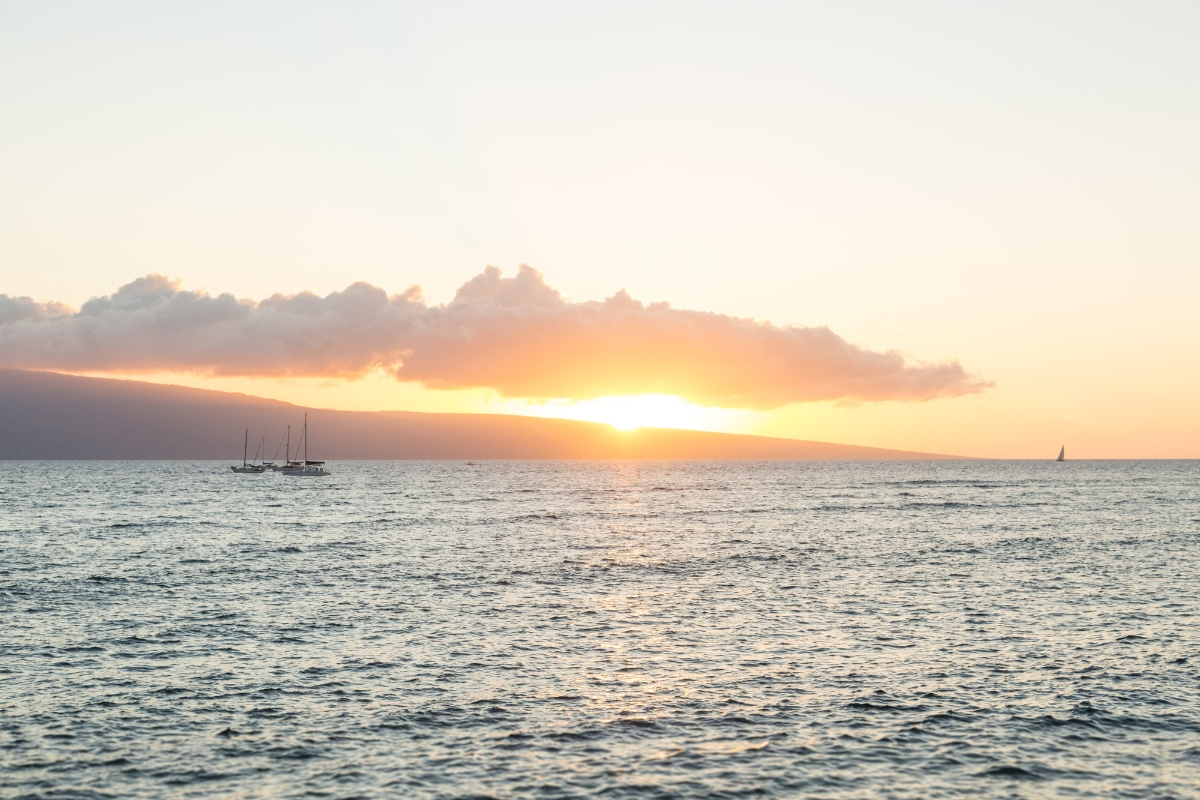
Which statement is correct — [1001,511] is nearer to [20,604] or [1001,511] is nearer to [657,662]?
[657,662]

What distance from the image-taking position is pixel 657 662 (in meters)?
36.4

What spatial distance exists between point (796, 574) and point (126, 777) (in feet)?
156

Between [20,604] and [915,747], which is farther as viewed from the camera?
[20,604]

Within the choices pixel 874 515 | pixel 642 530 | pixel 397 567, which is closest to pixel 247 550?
pixel 397 567

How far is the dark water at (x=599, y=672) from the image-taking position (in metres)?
24.4

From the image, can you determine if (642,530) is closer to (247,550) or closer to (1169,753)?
(247,550)

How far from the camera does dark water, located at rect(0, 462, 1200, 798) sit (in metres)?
24.4

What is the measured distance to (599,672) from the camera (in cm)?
3481

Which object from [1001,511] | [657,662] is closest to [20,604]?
[657,662]

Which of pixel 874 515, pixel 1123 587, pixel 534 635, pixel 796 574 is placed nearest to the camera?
pixel 534 635

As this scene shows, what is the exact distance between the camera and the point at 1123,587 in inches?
2231

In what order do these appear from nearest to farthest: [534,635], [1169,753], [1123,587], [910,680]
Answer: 1. [1169,753]
2. [910,680]
3. [534,635]
4. [1123,587]

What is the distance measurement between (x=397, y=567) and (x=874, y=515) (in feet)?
260

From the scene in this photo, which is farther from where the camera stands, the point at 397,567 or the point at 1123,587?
the point at 397,567
